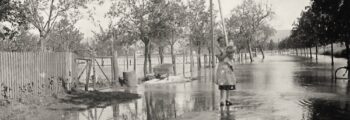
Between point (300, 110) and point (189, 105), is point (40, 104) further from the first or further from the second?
point (300, 110)

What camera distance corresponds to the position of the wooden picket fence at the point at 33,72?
1227 centimetres

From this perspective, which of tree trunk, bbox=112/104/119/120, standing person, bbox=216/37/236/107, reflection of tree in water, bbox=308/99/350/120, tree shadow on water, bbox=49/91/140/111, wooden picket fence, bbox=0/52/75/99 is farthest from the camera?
tree shadow on water, bbox=49/91/140/111

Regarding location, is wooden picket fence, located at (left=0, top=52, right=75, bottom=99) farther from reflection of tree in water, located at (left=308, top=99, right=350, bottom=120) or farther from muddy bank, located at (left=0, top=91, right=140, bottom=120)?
reflection of tree in water, located at (left=308, top=99, right=350, bottom=120)

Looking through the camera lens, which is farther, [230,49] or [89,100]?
[89,100]

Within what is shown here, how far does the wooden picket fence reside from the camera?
483 inches

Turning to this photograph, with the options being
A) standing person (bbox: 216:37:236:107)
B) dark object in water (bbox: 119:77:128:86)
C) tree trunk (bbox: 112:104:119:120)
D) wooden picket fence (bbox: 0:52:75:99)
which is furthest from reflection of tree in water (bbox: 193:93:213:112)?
dark object in water (bbox: 119:77:128:86)

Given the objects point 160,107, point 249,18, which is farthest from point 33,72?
point 249,18

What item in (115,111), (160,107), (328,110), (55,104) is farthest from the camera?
(55,104)

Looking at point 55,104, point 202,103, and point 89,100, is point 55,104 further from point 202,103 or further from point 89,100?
point 202,103

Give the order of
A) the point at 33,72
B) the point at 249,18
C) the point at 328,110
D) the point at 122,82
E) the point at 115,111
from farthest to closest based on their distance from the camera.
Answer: the point at 249,18, the point at 122,82, the point at 33,72, the point at 115,111, the point at 328,110

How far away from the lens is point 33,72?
44.9ft

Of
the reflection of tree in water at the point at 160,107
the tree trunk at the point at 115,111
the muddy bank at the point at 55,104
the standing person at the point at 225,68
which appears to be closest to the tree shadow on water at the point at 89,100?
the muddy bank at the point at 55,104

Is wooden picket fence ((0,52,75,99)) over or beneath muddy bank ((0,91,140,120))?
over

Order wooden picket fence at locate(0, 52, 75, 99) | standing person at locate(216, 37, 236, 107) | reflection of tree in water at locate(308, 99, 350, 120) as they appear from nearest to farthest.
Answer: reflection of tree in water at locate(308, 99, 350, 120)
standing person at locate(216, 37, 236, 107)
wooden picket fence at locate(0, 52, 75, 99)
